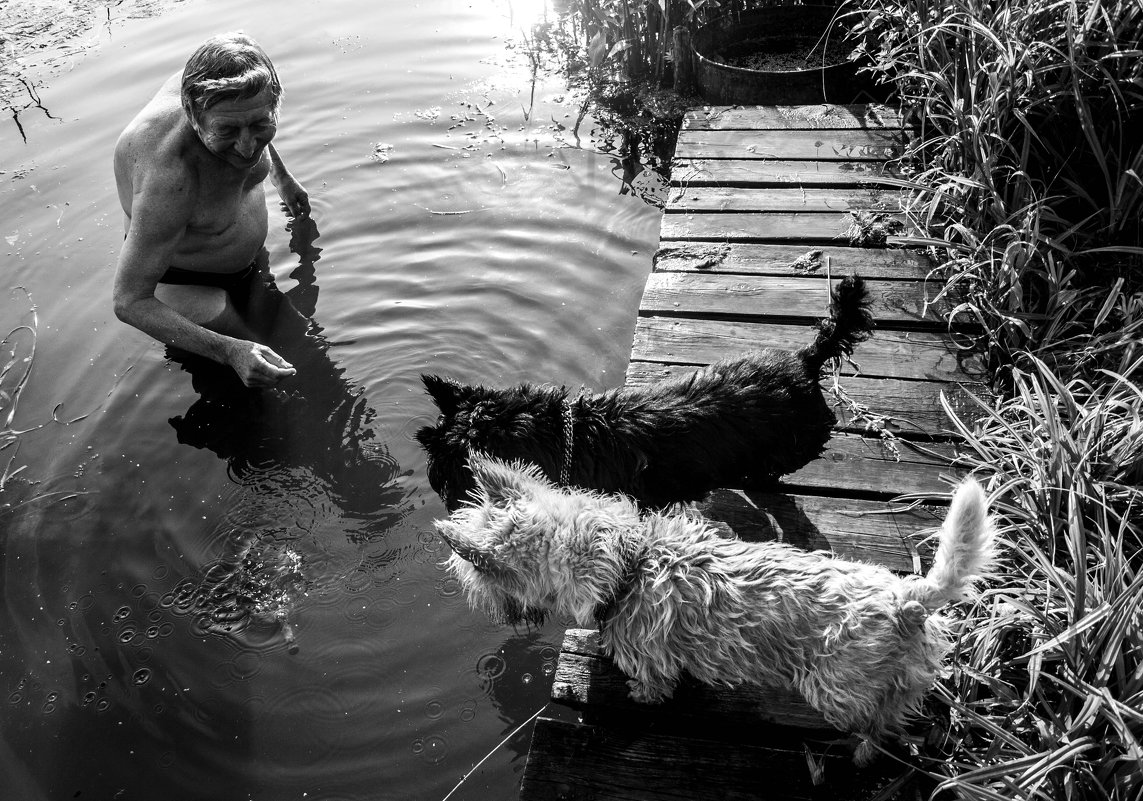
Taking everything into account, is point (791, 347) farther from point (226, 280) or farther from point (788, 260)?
point (226, 280)

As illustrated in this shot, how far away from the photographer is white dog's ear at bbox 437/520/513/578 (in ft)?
6.90

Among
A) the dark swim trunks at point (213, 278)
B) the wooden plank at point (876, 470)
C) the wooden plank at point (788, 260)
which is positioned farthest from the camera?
the dark swim trunks at point (213, 278)

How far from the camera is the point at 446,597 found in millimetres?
3479

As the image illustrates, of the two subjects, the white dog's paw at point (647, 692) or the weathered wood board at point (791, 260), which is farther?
the weathered wood board at point (791, 260)

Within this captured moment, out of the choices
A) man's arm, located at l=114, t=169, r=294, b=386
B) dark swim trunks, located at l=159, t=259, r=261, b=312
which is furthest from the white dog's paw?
dark swim trunks, located at l=159, t=259, r=261, b=312

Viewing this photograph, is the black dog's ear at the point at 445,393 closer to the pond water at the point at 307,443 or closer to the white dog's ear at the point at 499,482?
the white dog's ear at the point at 499,482

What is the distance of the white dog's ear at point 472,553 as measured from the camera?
6.90 feet

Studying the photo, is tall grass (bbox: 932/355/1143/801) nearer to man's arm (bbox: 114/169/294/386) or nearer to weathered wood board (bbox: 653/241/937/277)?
weathered wood board (bbox: 653/241/937/277)

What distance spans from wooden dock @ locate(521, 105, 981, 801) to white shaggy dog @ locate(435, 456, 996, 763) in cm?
19

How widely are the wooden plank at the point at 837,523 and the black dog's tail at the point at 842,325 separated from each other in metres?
0.59

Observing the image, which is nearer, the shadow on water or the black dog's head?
the black dog's head

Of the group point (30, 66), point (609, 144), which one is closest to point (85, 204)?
point (30, 66)

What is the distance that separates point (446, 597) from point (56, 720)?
1.64 meters

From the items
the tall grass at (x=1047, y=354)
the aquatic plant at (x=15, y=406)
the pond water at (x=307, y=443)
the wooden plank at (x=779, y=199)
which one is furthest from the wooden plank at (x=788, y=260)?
the aquatic plant at (x=15, y=406)
